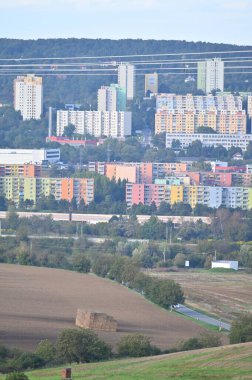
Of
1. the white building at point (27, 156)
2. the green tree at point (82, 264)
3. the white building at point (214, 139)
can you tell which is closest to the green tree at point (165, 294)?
the green tree at point (82, 264)

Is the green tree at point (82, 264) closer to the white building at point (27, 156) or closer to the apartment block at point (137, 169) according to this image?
the apartment block at point (137, 169)

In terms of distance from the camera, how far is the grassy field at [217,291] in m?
28.9

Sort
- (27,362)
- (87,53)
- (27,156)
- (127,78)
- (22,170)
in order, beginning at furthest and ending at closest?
(87,53), (127,78), (27,156), (22,170), (27,362)

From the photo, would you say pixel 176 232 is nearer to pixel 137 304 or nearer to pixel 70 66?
pixel 137 304

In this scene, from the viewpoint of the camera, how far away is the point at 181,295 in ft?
91.8

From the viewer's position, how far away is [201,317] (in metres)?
27.1

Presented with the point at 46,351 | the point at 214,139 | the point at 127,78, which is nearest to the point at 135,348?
the point at 46,351

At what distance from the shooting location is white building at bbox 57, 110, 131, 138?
78312 mm

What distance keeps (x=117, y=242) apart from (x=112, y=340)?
19711mm

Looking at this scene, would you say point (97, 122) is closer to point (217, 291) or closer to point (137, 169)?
point (137, 169)

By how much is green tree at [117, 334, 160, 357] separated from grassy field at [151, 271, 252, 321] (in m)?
6.31

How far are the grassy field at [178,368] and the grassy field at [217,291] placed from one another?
8027 millimetres

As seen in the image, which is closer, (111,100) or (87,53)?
(111,100)

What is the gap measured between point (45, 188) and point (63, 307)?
3071cm
